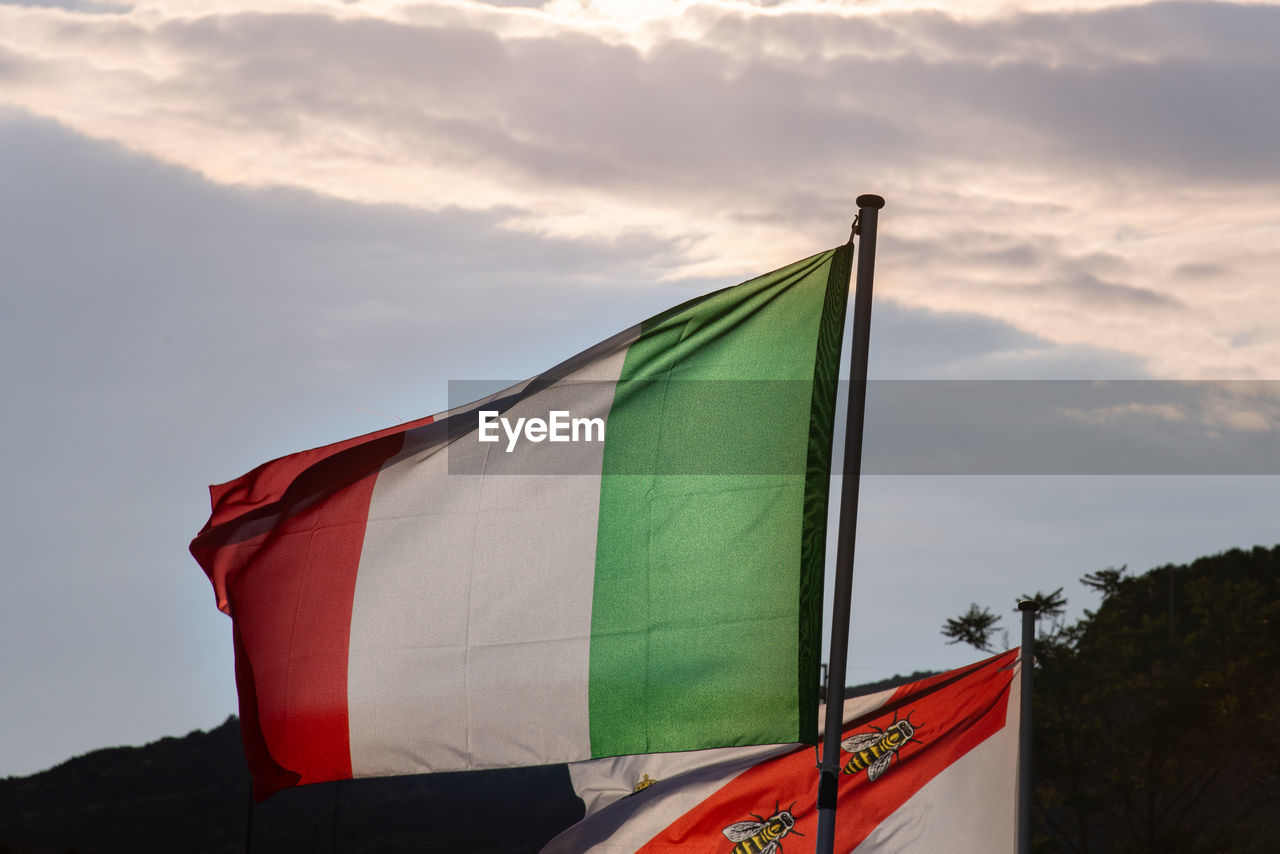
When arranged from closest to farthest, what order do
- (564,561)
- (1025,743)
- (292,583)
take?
(564,561) < (292,583) < (1025,743)

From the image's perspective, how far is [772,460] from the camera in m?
7.23

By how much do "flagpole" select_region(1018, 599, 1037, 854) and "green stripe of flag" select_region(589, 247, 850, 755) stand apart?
3.73 metres

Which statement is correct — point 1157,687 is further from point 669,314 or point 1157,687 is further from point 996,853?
point 669,314

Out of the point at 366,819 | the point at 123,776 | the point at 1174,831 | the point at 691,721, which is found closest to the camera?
the point at 691,721

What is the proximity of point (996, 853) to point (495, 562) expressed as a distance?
483 centimetres

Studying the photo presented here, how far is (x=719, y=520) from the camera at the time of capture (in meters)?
7.23

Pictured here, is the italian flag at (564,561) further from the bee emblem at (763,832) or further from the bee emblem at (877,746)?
the bee emblem at (877,746)

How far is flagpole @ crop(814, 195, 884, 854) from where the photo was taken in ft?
21.8

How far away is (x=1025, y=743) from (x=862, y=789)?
118 centimetres

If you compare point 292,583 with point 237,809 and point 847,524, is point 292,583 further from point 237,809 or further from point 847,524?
point 237,809

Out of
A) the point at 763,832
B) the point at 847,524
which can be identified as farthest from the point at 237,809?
the point at 847,524

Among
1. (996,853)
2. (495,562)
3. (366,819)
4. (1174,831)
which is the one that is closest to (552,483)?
(495,562)
